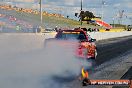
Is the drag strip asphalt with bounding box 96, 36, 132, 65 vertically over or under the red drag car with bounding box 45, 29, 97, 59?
under

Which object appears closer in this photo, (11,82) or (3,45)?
(11,82)

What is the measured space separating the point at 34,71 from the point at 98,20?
5646 inches

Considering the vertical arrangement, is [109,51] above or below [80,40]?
below

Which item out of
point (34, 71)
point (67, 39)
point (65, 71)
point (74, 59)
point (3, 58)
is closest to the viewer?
point (34, 71)

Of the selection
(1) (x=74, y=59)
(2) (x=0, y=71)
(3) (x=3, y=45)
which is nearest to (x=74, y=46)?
(1) (x=74, y=59)

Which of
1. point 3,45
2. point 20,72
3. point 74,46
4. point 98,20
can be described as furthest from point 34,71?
point 98,20

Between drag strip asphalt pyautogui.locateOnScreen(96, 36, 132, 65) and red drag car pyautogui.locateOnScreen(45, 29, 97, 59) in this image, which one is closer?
red drag car pyautogui.locateOnScreen(45, 29, 97, 59)

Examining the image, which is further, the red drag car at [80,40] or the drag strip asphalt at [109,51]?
the drag strip asphalt at [109,51]

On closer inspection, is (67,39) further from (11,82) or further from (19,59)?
(11,82)

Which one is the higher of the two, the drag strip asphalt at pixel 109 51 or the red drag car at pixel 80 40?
the red drag car at pixel 80 40

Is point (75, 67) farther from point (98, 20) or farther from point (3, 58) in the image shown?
point (98, 20)

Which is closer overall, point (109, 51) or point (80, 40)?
point (80, 40)

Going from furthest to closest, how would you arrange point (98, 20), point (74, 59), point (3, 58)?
point (98, 20), point (74, 59), point (3, 58)

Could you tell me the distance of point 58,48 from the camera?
50.9 feet
